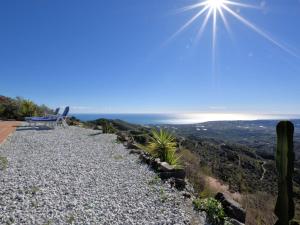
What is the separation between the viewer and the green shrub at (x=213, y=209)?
3.86m

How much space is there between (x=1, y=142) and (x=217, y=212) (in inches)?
273

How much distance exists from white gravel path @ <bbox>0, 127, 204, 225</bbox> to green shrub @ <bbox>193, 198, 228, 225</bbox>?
204 millimetres

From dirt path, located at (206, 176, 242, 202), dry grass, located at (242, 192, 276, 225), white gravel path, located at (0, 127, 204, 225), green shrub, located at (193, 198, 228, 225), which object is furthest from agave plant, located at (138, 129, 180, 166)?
green shrub, located at (193, 198, 228, 225)

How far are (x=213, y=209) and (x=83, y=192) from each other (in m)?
2.03

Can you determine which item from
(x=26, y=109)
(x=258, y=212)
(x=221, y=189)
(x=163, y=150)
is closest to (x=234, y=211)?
(x=258, y=212)

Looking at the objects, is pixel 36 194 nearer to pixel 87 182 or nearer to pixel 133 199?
pixel 87 182

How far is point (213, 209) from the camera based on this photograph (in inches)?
157

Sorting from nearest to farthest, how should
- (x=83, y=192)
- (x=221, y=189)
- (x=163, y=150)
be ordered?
(x=83, y=192), (x=221, y=189), (x=163, y=150)

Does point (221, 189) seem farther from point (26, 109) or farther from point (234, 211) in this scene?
point (26, 109)

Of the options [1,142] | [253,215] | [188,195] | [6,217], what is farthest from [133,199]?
[1,142]

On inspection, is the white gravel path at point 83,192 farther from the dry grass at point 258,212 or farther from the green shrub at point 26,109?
the green shrub at point 26,109

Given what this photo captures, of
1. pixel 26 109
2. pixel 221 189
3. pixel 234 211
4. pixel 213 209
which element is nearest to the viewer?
pixel 213 209

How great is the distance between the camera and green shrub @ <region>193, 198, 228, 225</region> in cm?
386

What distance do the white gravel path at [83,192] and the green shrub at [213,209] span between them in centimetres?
20
